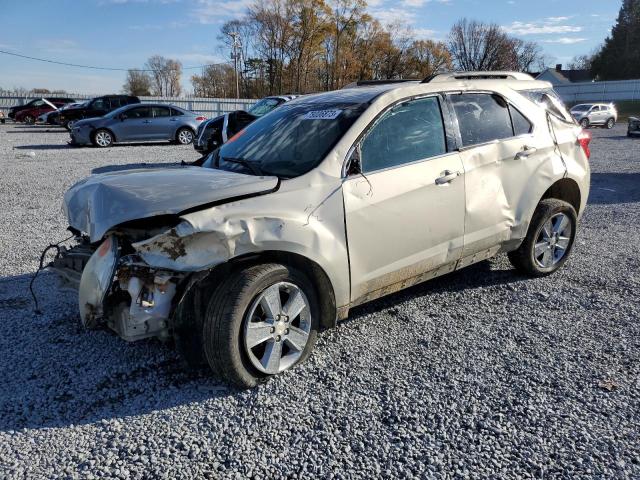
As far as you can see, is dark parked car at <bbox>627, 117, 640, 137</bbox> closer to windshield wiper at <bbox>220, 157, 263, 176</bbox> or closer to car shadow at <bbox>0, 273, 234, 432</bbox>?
windshield wiper at <bbox>220, 157, 263, 176</bbox>

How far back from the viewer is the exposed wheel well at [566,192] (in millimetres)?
4912

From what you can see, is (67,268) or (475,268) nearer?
(67,268)

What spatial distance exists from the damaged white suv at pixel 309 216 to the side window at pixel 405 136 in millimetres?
11

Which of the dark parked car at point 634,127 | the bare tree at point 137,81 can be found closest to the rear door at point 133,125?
the dark parked car at point 634,127

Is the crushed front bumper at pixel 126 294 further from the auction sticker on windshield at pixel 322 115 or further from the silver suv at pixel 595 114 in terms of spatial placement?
the silver suv at pixel 595 114

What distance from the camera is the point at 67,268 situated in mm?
3576

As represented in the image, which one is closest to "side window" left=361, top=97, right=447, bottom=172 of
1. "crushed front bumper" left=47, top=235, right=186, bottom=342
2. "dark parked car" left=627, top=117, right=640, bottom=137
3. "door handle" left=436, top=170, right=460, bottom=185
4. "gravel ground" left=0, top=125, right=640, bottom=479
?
"door handle" left=436, top=170, right=460, bottom=185

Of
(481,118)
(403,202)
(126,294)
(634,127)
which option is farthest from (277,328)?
(634,127)

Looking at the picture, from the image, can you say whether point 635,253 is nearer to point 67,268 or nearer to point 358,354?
point 358,354

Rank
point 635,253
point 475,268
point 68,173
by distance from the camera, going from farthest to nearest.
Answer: point 68,173 → point 635,253 → point 475,268

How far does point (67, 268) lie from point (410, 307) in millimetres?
2626

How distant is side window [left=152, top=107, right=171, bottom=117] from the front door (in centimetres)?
1692

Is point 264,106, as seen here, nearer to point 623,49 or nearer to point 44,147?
point 44,147

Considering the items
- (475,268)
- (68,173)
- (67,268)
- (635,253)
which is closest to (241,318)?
(67,268)
